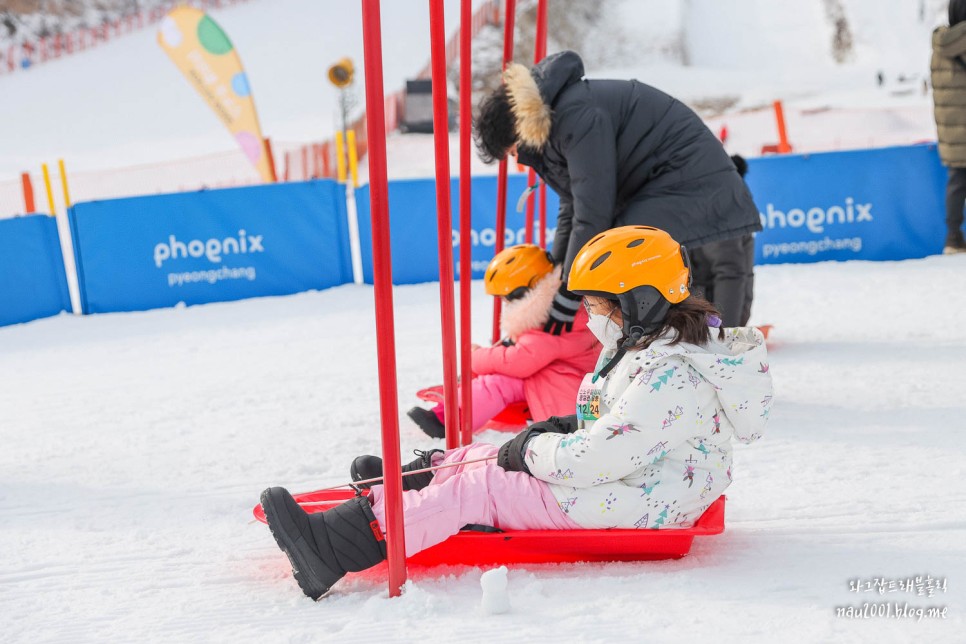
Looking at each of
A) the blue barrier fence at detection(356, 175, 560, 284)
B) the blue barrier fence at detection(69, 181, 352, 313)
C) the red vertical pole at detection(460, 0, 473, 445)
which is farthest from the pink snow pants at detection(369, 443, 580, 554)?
the blue barrier fence at detection(69, 181, 352, 313)

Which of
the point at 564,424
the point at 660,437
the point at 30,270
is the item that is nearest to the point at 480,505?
the point at 564,424

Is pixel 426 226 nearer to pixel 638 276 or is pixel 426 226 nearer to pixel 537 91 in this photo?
pixel 537 91

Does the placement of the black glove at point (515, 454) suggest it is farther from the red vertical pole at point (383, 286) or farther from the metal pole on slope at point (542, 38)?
the metal pole on slope at point (542, 38)

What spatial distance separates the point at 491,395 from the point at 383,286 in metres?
1.75

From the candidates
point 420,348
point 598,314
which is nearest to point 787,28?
point 420,348

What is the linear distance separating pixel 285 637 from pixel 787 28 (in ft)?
90.4

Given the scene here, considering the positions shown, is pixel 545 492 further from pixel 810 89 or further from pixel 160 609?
pixel 810 89

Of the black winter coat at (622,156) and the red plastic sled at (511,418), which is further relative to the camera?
the red plastic sled at (511,418)

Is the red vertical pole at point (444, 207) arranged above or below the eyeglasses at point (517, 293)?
above

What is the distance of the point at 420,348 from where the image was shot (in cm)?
560

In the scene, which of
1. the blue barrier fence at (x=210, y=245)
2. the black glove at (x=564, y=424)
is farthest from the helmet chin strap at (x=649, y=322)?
the blue barrier fence at (x=210, y=245)

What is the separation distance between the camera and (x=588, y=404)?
260 centimetres

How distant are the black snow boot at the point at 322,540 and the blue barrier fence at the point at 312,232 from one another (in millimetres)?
5044

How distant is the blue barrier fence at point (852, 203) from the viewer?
7.53 metres
